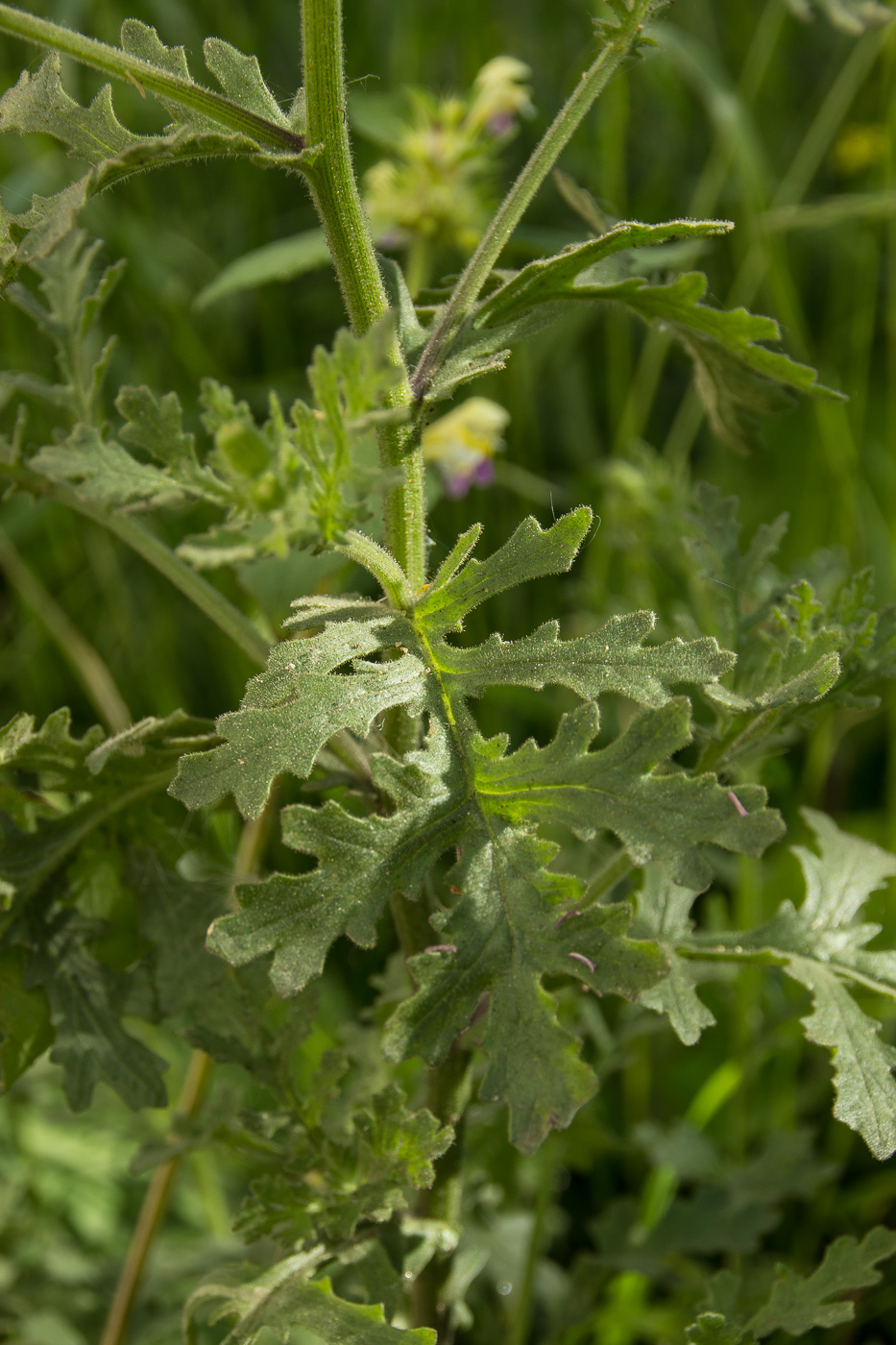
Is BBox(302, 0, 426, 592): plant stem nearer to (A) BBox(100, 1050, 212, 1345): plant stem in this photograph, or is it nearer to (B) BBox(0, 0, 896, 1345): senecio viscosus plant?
(B) BBox(0, 0, 896, 1345): senecio viscosus plant

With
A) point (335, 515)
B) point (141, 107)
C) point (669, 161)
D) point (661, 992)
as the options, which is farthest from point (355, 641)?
point (669, 161)

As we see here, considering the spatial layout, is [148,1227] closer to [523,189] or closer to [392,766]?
[392,766]

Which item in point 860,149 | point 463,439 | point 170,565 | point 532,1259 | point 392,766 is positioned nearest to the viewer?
point 392,766

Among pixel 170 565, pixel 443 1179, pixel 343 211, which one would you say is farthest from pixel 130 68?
pixel 443 1179

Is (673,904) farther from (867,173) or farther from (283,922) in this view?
(867,173)

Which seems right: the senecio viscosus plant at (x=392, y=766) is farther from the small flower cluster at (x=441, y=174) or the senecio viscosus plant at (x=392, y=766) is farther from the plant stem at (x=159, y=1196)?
the small flower cluster at (x=441, y=174)
